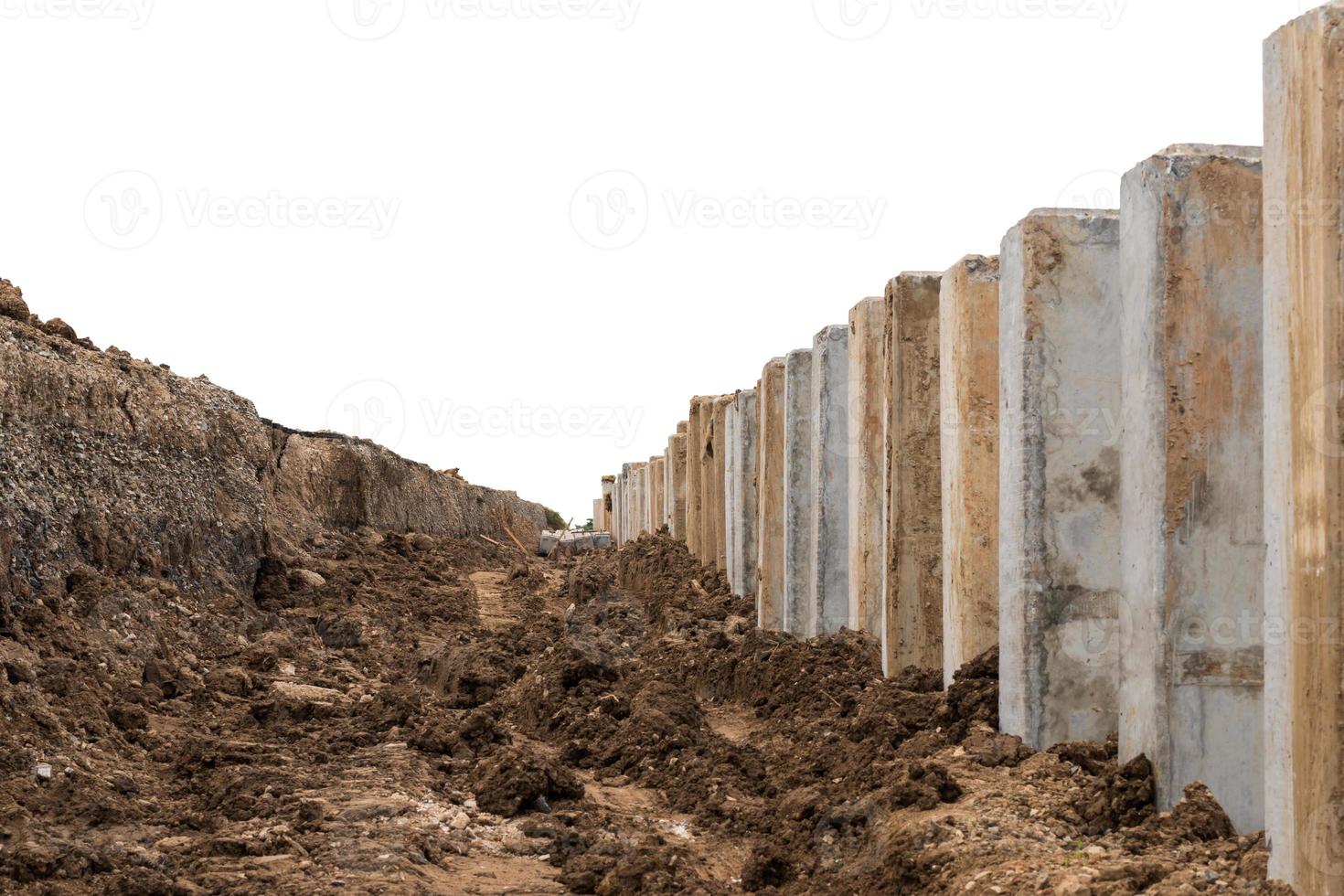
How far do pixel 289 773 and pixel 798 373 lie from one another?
17.6 ft

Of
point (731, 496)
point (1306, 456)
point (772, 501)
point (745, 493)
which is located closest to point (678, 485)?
point (731, 496)

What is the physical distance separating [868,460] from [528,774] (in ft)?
10.1

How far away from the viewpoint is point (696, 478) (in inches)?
645

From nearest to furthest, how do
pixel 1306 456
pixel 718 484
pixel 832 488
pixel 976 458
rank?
1. pixel 1306 456
2. pixel 976 458
3. pixel 832 488
4. pixel 718 484

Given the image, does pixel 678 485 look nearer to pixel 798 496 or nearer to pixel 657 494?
pixel 657 494

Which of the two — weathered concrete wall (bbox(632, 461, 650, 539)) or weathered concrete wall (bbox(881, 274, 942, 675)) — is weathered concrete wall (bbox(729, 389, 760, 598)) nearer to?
weathered concrete wall (bbox(881, 274, 942, 675))

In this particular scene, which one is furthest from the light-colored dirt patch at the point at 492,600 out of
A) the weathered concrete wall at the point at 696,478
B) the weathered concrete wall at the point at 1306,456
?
the weathered concrete wall at the point at 1306,456

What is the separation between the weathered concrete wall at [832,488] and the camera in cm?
863

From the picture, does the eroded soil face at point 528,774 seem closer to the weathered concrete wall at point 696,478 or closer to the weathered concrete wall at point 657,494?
the weathered concrete wall at point 696,478

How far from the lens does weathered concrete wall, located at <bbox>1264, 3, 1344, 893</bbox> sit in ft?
10.1

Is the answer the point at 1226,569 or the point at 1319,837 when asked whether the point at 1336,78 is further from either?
the point at 1319,837

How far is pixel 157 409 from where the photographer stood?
366 inches

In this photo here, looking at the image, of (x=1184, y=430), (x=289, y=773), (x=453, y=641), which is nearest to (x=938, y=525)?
(x=1184, y=430)

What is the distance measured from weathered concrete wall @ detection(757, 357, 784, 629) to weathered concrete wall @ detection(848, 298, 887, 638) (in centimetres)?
244
